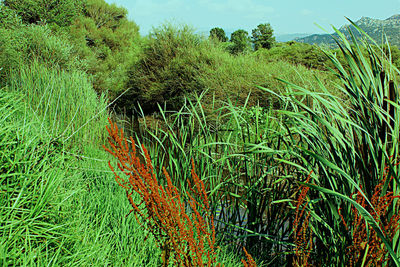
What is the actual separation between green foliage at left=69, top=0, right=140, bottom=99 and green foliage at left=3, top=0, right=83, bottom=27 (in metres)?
0.95

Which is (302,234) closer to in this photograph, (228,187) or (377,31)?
(228,187)

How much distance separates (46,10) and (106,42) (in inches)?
159

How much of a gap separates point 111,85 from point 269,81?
7142mm

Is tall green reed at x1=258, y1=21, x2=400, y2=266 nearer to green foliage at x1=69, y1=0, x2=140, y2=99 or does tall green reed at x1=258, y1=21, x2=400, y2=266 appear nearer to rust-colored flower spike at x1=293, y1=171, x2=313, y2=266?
rust-colored flower spike at x1=293, y1=171, x2=313, y2=266

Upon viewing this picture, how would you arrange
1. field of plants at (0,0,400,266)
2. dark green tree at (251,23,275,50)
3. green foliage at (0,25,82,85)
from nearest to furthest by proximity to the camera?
field of plants at (0,0,400,266) < green foliage at (0,25,82,85) < dark green tree at (251,23,275,50)

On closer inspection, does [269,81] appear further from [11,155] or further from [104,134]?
[11,155]

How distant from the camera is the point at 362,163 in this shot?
5.00ft

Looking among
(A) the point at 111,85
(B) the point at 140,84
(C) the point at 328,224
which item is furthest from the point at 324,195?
(A) the point at 111,85

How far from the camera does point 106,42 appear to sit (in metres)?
18.9

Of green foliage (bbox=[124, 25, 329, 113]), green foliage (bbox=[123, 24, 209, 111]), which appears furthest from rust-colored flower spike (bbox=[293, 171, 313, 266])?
green foliage (bbox=[123, 24, 209, 111])

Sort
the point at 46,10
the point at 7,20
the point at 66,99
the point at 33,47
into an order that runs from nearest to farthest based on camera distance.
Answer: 1. the point at 66,99
2. the point at 33,47
3. the point at 7,20
4. the point at 46,10

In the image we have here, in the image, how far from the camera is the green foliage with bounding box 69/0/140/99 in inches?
520

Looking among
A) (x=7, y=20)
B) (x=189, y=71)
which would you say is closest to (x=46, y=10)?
(x=7, y=20)

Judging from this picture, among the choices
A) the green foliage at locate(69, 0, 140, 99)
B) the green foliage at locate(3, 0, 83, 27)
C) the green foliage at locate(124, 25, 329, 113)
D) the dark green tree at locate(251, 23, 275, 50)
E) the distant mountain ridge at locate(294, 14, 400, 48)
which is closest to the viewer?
the distant mountain ridge at locate(294, 14, 400, 48)
